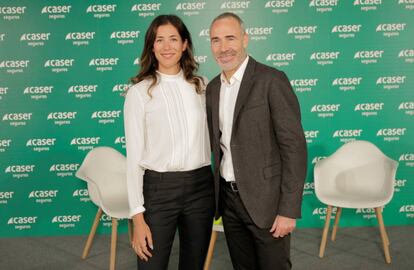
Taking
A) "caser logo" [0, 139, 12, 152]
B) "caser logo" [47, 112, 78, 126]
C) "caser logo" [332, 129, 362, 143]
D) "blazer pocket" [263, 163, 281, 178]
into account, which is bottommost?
"caser logo" [0, 139, 12, 152]

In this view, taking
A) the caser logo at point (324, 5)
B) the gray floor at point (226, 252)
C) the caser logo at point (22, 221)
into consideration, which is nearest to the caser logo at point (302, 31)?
the caser logo at point (324, 5)

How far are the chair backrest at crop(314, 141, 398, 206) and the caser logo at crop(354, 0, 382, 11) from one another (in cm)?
140

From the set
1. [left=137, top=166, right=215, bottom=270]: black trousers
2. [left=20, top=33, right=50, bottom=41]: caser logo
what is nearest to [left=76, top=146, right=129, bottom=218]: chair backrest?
[left=20, top=33, right=50, bottom=41]: caser logo

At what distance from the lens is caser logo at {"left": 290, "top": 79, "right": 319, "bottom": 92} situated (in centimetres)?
424

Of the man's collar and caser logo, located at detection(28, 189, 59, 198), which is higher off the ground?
the man's collar

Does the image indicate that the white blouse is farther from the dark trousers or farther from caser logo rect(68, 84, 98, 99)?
caser logo rect(68, 84, 98, 99)

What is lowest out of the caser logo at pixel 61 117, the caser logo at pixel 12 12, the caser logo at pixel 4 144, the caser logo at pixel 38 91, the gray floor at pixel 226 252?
the gray floor at pixel 226 252

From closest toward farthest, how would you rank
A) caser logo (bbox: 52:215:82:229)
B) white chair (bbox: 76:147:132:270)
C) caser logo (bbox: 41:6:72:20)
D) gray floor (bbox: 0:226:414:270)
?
1. gray floor (bbox: 0:226:414:270)
2. white chair (bbox: 76:147:132:270)
3. caser logo (bbox: 41:6:72:20)
4. caser logo (bbox: 52:215:82:229)

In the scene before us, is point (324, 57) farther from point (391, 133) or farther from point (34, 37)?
point (34, 37)

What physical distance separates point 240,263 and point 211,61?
259 cm

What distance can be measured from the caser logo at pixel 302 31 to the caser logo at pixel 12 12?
272 centimetres

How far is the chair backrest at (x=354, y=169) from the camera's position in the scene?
3773mm

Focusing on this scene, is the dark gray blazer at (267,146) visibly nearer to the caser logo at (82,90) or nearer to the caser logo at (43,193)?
the caser logo at (82,90)

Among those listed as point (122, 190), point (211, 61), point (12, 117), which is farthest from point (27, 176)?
point (211, 61)
